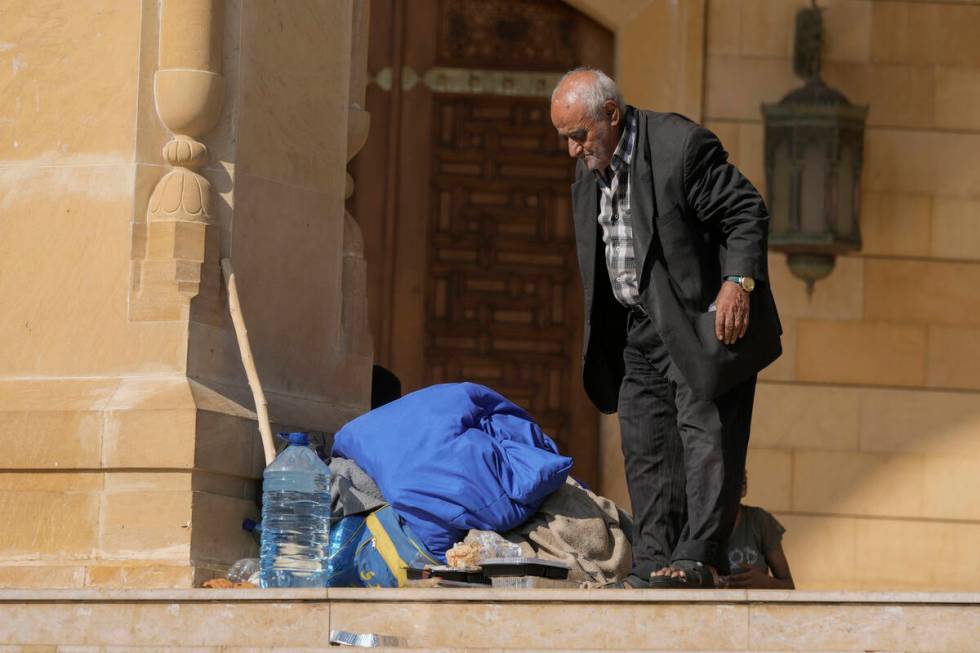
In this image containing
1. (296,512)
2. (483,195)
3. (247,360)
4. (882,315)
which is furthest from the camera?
(483,195)

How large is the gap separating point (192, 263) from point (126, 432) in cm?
64

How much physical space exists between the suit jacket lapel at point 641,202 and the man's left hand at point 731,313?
28 centimetres

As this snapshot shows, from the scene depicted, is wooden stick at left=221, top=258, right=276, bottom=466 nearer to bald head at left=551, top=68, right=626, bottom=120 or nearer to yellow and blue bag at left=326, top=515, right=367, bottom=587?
yellow and blue bag at left=326, top=515, right=367, bottom=587

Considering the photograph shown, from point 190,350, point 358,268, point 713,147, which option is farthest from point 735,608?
point 358,268

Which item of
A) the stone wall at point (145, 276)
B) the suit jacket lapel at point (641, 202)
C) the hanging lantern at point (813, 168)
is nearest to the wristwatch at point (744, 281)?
the suit jacket lapel at point (641, 202)

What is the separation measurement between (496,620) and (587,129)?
1593 mm

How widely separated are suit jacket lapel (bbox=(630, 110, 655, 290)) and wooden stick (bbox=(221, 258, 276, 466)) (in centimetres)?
156

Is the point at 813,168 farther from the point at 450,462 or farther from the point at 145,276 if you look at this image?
the point at 145,276

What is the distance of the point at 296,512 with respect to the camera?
22.7ft

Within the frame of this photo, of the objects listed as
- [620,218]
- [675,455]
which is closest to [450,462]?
[675,455]

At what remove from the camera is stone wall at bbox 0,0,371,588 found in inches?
278

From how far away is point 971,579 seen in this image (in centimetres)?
1045

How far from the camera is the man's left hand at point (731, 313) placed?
20.2 feet

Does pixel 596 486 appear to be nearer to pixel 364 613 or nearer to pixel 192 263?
pixel 192 263
